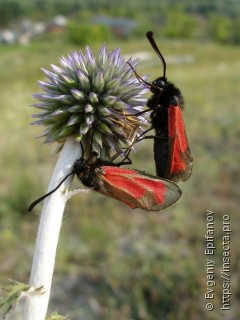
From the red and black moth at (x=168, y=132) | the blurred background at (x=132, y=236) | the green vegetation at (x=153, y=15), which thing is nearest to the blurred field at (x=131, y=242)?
the blurred background at (x=132, y=236)

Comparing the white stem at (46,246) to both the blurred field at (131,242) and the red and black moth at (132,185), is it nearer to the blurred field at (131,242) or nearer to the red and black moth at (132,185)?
the red and black moth at (132,185)

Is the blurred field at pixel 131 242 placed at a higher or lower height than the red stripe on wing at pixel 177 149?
lower

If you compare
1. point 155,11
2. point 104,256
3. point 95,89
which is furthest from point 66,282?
point 155,11

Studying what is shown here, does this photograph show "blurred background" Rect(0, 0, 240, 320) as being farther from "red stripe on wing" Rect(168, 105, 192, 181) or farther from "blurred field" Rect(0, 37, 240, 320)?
"red stripe on wing" Rect(168, 105, 192, 181)

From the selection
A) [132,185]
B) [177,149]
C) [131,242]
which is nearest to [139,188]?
[132,185]

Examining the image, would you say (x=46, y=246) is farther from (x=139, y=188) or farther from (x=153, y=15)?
(x=153, y=15)
